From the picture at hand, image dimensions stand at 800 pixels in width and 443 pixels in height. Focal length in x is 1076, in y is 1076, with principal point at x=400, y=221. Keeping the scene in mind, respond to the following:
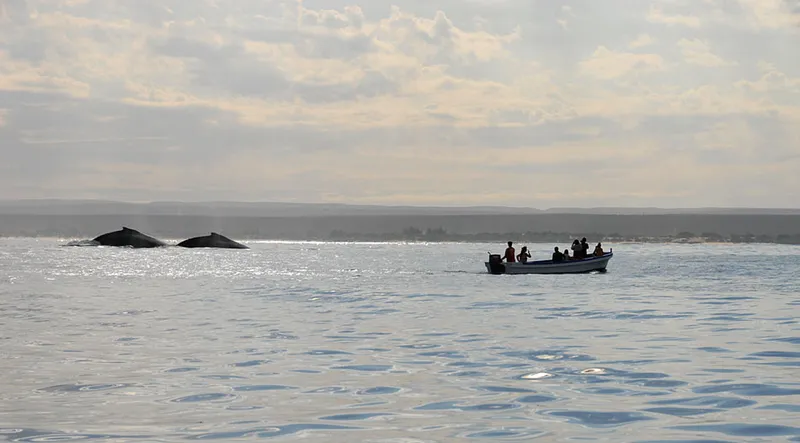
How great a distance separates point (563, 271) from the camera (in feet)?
275

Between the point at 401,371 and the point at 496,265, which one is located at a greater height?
the point at 496,265

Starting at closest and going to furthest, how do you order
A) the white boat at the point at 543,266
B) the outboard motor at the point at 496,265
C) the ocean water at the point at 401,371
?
the ocean water at the point at 401,371 → the white boat at the point at 543,266 → the outboard motor at the point at 496,265

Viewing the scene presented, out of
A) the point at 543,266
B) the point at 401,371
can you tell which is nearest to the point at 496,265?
the point at 543,266

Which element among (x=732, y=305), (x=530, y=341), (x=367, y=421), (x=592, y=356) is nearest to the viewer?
(x=367, y=421)

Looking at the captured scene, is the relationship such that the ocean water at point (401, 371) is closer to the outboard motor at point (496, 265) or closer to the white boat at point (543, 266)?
the white boat at point (543, 266)

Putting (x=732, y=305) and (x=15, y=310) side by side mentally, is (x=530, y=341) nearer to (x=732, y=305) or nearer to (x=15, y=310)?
(x=732, y=305)

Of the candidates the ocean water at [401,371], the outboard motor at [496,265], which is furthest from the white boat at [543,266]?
the ocean water at [401,371]

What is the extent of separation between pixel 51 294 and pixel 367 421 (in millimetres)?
43568

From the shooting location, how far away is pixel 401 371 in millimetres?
23500

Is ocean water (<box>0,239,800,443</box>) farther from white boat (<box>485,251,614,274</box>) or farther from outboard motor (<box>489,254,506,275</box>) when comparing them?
outboard motor (<box>489,254,506,275</box>)

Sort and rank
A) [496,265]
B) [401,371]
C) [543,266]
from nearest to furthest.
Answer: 1. [401,371]
2. [543,266]
3. [496,265]

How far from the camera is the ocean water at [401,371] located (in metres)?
16.7

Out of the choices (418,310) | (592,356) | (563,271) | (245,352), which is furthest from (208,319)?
(563,271)

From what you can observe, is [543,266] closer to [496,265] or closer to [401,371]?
[496,265]
